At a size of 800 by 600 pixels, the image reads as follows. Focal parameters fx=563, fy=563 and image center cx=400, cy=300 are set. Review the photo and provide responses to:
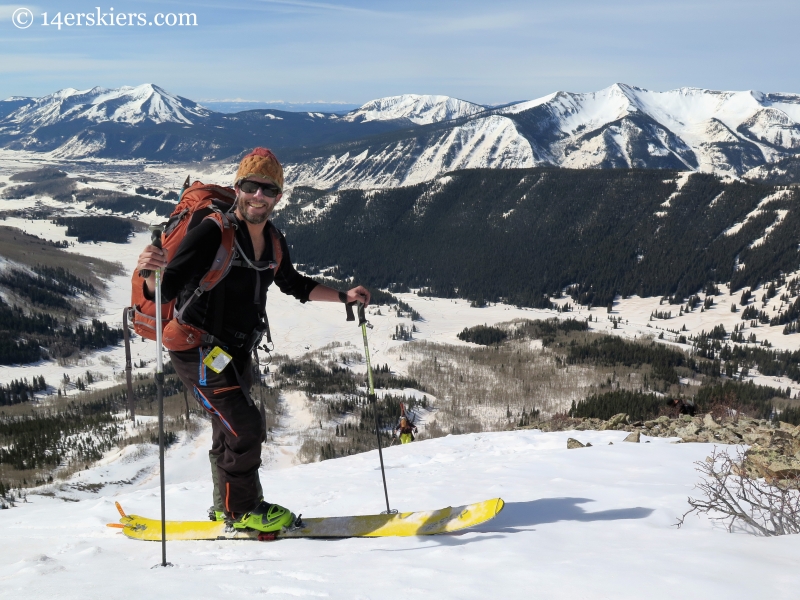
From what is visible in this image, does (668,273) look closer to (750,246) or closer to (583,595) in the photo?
(750,246)

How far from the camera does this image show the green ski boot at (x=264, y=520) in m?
6.72

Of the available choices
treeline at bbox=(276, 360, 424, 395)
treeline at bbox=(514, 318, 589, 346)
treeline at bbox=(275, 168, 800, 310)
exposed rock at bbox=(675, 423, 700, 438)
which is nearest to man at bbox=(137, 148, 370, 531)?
exposed rock at bbox=(675, 423, 700, 438)

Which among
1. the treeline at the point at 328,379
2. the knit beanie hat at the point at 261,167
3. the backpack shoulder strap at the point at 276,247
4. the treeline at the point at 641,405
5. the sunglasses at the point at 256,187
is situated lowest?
the treeline at the point at 328,379

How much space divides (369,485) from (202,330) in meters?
5.42

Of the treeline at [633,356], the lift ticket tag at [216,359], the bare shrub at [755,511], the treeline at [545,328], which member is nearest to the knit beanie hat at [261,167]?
the lift ticket tag at [216,359]

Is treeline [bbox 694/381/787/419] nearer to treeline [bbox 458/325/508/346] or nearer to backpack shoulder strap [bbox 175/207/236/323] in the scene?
treeline [bbox 458/325/508/346]

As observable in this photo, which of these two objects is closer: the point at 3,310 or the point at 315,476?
the point at 315,476

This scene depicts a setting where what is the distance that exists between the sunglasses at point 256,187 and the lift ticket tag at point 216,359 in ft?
5.71

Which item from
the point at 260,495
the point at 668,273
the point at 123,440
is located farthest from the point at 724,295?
the point at 260,495

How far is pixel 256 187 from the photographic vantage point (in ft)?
20.2

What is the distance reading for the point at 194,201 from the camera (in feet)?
20.5

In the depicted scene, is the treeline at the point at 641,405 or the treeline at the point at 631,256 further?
the treeline at the point at 631,256

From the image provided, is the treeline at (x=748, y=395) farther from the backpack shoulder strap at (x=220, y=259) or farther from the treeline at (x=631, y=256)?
the treeline at (x=631, y=256)

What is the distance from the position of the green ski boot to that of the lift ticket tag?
1.92 meters
